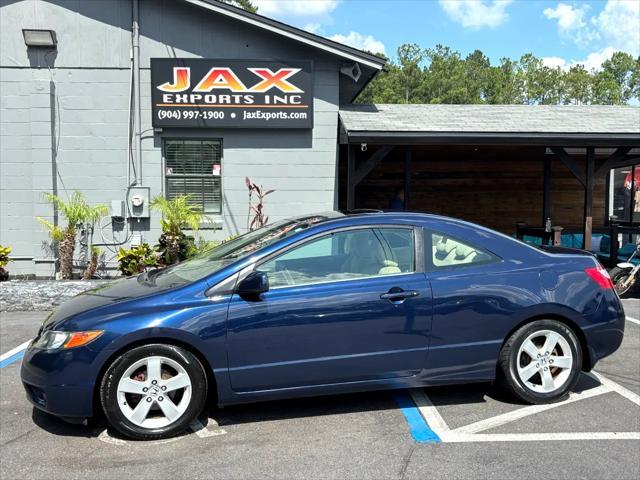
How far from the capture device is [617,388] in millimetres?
5047

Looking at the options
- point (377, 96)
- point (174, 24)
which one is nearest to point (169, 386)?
point (174, 24)

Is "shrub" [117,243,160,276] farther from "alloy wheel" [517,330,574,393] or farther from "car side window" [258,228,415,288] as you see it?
"alloy wheel" [517,330,574,393]

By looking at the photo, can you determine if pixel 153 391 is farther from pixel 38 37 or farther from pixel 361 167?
pixel 38 37

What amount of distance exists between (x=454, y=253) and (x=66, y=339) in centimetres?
284

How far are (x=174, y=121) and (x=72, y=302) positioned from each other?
6375 millimetres

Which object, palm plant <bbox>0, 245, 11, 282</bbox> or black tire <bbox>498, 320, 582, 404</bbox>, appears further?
palm plant <bbox>0, 245, 11, 282</bbox>

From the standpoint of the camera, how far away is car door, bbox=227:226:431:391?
13.3ft

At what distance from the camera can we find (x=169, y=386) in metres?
3.98

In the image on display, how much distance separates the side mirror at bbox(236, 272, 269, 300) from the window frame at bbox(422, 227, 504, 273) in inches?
48.9

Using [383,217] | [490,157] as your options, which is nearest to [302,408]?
[383,217]

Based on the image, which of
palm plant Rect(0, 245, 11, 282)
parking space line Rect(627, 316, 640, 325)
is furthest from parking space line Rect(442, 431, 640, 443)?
palm plant Rect(0, 245, 11, 282)

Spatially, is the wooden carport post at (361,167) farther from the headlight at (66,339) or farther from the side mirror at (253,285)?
the headlight at (66,339)

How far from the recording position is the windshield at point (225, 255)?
4.39 m

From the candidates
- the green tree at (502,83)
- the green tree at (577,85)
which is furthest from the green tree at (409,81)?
the green tree at (577,85)
